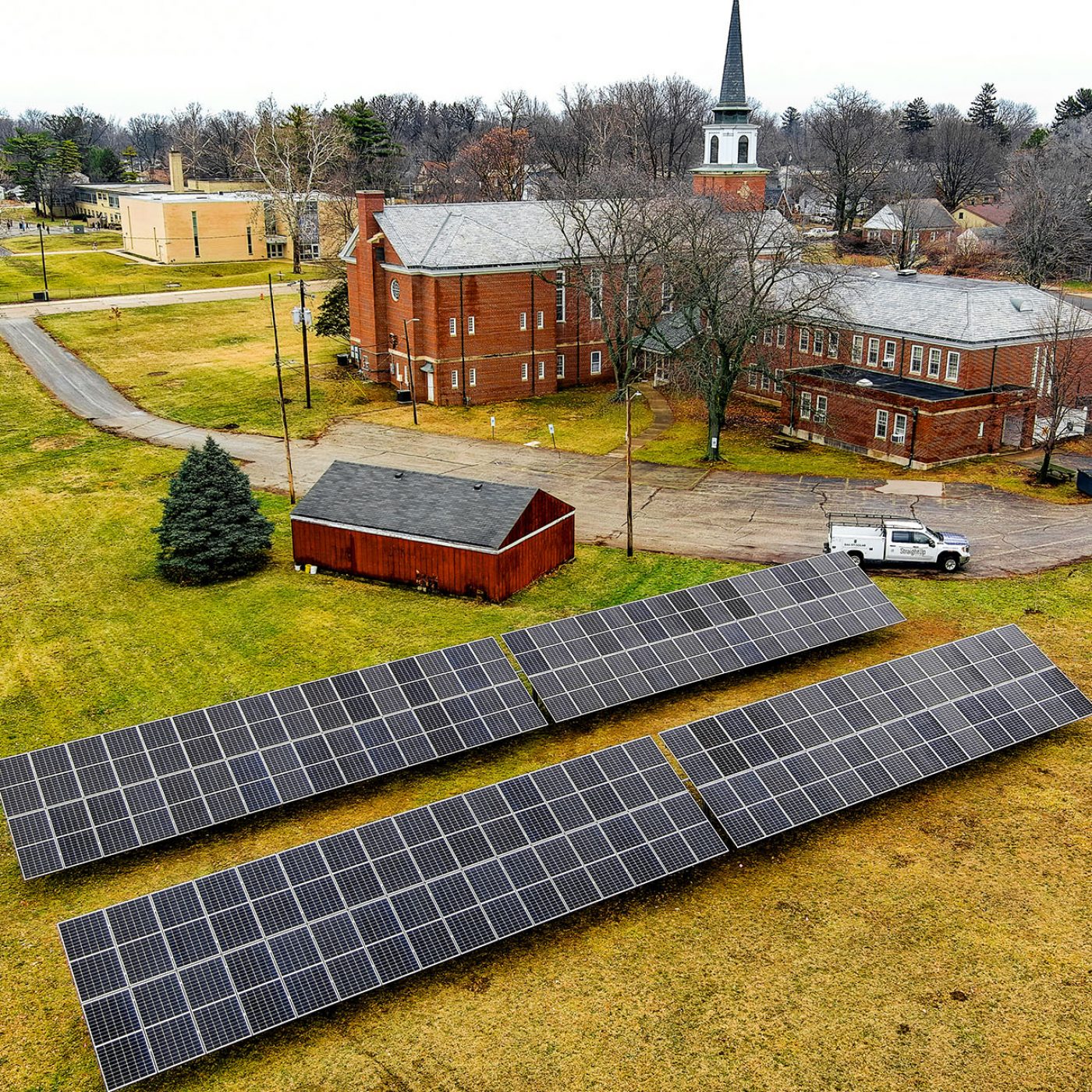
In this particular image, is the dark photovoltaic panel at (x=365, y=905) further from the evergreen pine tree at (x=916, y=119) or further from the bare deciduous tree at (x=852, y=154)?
the evergreen pine tree at (x=916, y=119)

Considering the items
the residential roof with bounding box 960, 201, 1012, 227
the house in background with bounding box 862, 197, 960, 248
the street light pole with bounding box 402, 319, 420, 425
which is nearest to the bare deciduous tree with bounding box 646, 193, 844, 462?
the street light pole with bounding box 402, 319, 420, 425

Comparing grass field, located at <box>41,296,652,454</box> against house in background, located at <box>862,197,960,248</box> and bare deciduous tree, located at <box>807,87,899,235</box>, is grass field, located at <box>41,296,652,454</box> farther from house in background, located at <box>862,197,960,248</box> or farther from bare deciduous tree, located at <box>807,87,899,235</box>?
bare deciduous tree, located at <box>807,87,899,235</box>

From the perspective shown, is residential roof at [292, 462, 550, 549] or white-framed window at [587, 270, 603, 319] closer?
residential roof at [292, 462, 550, 549]

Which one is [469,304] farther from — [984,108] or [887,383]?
[984,108]

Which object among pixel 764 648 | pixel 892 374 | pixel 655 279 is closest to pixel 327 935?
pixel 764 648

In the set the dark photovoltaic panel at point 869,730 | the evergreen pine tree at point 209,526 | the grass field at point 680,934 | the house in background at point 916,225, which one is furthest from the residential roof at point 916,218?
the dark photovoltaic panel at point 869,730

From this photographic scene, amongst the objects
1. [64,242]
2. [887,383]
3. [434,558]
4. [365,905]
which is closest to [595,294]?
[887,383]

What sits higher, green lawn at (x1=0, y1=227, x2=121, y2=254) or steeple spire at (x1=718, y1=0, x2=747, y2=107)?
steeple spire at (x1=718, y1=0, x2=747, y2=107)
